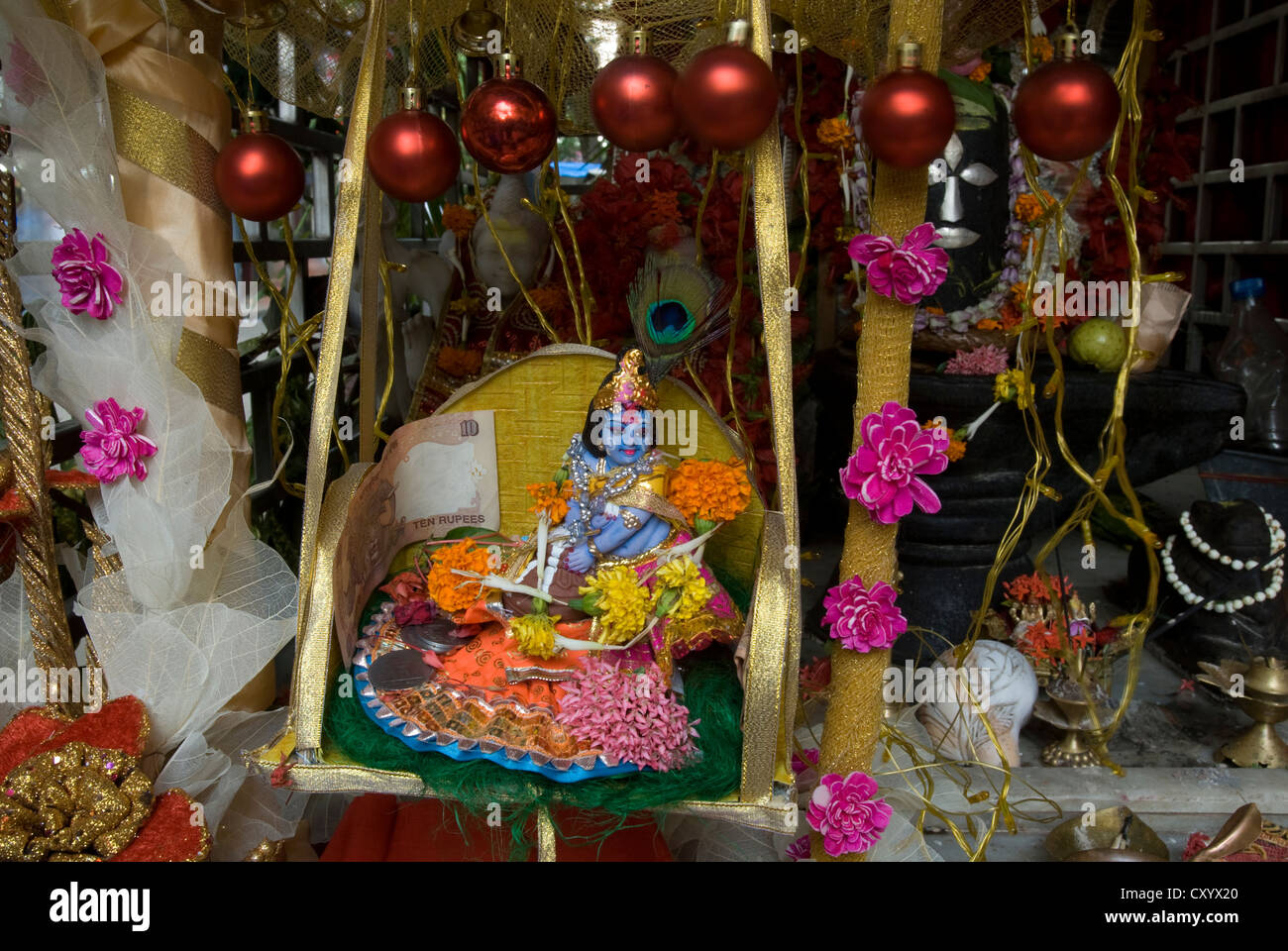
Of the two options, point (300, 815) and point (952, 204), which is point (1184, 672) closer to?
point (952, 204)

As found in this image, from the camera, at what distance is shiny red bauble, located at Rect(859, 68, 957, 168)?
4.36ft

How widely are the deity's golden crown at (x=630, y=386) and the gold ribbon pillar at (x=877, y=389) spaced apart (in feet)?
1.19

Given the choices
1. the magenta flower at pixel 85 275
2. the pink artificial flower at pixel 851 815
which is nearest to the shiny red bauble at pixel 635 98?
the magenta flower at pixel 85 275

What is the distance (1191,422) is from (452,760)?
2472mm

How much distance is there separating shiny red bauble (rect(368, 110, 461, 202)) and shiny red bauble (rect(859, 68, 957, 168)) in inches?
24.4

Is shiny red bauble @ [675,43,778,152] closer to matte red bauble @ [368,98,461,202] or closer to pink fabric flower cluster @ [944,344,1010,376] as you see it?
matte red bauble @ [368,98,461,202]

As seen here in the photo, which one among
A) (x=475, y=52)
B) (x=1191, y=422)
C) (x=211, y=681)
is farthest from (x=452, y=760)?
(x=1191, y=422)

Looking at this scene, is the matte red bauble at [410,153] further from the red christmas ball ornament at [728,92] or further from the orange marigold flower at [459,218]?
the orange marigold flower at [459,218]

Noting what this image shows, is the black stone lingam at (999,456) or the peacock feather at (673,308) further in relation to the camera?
the black stone lingam at (999,456)

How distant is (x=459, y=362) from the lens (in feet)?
9.59

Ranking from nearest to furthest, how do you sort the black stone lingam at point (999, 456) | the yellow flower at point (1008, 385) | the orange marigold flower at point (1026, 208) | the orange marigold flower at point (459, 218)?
1. the yellow flower at point (1008, 385)
2. the orange marigold flower at point (1026, 208)
3. the black stone lingam at point (999, 456)
4. the orange marigold flower at point (459, 218)

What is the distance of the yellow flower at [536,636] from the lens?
1604 mm

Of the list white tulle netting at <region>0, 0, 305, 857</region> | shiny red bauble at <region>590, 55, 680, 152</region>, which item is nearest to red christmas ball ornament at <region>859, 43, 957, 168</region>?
shiny red bauble at <region>590, 55, 680, 152</region>

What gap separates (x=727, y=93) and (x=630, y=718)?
35.1 inches
